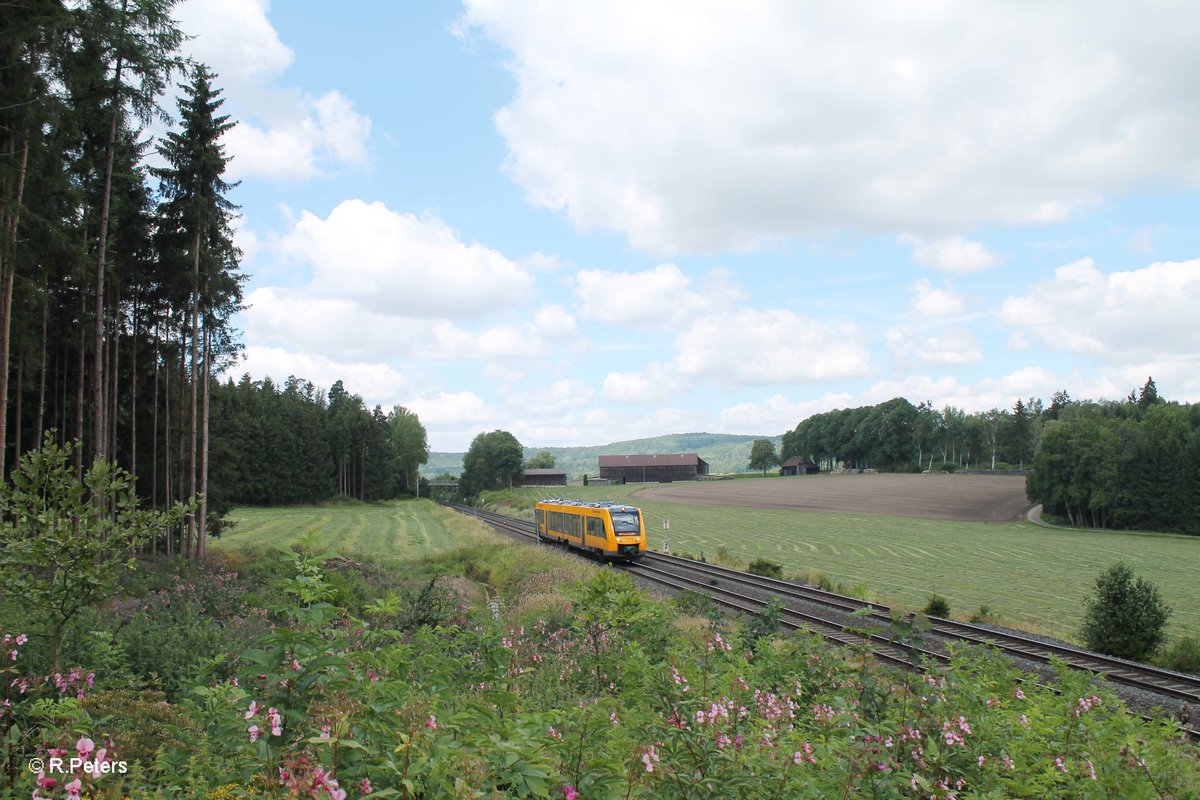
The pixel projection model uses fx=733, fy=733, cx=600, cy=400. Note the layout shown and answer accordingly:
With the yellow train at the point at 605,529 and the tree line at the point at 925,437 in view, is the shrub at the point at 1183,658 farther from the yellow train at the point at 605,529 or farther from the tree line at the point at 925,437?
the tree line at the point at 925,437

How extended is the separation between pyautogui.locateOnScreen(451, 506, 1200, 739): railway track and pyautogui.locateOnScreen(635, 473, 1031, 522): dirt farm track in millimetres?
49665

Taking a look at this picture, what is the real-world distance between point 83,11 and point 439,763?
1861cm

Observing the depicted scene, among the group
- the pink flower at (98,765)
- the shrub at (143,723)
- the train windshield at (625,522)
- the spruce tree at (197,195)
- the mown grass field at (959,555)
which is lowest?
the mown grass field at (959,555)

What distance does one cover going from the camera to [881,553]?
42219 millimetres

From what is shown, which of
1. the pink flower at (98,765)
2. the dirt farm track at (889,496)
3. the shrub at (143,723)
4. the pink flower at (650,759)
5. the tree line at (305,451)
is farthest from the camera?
the tree line at (305,451)

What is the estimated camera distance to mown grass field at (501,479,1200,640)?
2597cm

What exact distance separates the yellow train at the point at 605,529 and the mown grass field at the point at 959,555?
6.03 metres

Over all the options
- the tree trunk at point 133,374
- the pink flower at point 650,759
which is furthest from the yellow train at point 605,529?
the pink flower at point 650,759

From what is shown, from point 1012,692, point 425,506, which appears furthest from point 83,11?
point 425,506

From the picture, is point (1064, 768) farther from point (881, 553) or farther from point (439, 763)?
point (881, 553)

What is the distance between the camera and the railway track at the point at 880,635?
13.3 m

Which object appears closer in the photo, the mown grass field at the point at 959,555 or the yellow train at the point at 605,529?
the mown grass field at the point at 959,555

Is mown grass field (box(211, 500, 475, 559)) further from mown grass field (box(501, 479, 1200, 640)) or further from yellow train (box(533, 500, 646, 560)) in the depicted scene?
mown grass field (box(501, 479, 1200, 640))

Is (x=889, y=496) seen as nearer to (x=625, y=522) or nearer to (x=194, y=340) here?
(x=625, y=522)
